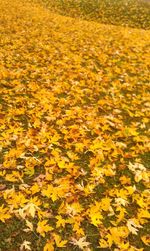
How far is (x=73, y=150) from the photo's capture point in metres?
5.51

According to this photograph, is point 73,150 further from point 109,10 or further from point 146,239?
point 109,10

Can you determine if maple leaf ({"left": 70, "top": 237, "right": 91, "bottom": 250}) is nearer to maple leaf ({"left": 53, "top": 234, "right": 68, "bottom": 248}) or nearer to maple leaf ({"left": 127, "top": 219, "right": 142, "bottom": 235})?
maple leaf ({"left": 53, "top": 234, "right": 68, "bottom": 248})

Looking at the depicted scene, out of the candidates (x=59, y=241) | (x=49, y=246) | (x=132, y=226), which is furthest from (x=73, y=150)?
(x=49, y=246)

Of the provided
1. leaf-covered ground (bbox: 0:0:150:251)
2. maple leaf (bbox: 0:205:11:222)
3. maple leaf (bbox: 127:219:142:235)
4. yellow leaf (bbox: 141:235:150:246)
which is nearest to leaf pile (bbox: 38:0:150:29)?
leaf-covered ground (bbox: 0:0:150:251)

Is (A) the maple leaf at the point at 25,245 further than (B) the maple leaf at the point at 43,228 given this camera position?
No

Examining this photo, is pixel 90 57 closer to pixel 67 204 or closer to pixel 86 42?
pixel 86 42

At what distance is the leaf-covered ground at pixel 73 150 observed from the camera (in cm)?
408

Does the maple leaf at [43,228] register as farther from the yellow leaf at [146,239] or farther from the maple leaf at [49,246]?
the yellow leaf at [146,239]

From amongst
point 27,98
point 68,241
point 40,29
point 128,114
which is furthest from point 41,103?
point 40,29

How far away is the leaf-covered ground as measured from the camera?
4.08 m

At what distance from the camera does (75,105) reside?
6.97 meters

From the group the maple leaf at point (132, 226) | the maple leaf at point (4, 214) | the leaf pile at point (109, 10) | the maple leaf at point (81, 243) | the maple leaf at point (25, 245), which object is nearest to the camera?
the maple leaf at point (25, 245)

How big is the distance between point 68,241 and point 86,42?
8.75m

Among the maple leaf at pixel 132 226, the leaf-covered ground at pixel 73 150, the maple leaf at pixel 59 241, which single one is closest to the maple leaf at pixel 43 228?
the leaf-covered ground at pixel 73 150
